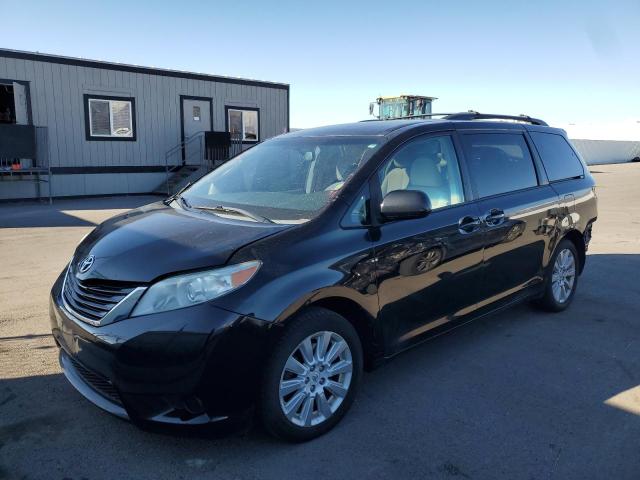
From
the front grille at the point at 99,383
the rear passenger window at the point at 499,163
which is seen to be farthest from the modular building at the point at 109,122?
the rear passenger window at the point at 499,163

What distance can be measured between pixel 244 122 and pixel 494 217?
638 inches

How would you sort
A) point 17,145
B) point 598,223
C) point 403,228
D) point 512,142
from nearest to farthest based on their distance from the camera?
point 403,228
point 512,142
point 598,223
point 17,145

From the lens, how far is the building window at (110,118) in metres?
15.6

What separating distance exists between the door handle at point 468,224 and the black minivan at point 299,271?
1 cm

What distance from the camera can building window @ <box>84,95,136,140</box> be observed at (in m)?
15.6

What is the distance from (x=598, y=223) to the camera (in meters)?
11.0

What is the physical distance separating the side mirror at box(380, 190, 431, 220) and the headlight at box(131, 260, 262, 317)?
1011mm

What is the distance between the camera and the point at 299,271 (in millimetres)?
2781

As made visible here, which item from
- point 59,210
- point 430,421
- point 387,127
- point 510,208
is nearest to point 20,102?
point 59,210

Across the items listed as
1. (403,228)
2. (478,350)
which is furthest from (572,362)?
(403,228)

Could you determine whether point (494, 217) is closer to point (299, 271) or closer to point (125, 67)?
point (299, 271)

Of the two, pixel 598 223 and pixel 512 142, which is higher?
pixel 512 142

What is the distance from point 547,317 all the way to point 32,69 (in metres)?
14.8

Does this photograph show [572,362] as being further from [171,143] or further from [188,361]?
[171,143]
